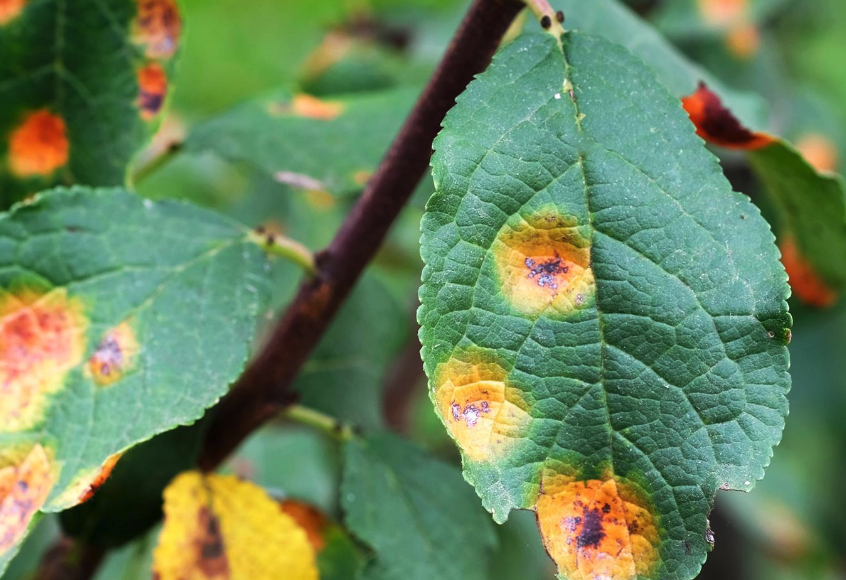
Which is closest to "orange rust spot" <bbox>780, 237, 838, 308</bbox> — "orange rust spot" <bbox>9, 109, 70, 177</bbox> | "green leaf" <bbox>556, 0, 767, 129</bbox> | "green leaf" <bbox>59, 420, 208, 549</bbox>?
"green leaf" <bbox>556, 0, 767, 129</bbox>

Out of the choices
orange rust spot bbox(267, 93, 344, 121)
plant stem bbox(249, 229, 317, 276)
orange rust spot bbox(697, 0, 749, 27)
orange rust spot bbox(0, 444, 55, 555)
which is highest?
orange rust spot bbox(697, 0, 749, 27)

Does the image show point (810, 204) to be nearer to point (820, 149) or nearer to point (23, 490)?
point (820, 149)

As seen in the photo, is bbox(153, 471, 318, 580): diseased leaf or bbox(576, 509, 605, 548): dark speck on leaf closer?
bbox(576, 509, 605, 548): dark speck on leaf

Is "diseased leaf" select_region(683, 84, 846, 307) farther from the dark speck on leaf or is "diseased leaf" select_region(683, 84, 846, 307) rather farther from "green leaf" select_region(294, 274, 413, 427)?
"green leaf" select_region(294, 274, 413, 427)

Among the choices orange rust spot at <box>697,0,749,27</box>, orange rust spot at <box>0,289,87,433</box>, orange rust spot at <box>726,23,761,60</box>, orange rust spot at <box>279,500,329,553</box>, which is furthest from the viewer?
orange rust spot at <box>726,23,761,60</box>

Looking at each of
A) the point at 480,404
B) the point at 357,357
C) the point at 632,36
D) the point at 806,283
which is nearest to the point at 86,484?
the point at 480,404

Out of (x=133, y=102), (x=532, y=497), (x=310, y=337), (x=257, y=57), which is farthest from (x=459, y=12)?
(x=257, y=57)

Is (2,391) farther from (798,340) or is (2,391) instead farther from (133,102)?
(798,340)

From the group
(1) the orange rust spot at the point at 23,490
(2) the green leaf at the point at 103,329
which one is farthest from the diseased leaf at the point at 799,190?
(1) the orange rust spot at the point at 23,490
